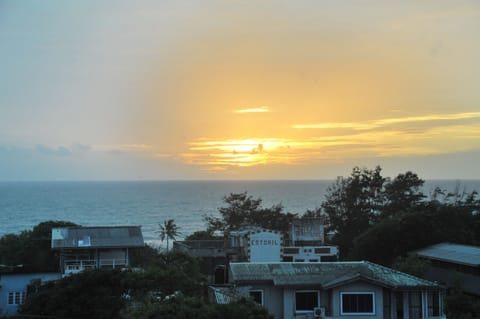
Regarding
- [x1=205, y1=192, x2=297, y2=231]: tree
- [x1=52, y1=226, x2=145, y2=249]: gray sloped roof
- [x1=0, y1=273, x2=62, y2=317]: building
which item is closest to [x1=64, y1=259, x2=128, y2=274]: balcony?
[x1=52, y1=226, x2=145, y2=249]: gray sloped roof

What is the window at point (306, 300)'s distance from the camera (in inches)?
893

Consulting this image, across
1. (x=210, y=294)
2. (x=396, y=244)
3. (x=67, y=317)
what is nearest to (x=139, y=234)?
(x=210, y=294)

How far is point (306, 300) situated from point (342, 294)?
4.73 ft

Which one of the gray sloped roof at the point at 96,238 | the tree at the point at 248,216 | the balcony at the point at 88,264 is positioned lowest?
the balcony at the point at 88,264

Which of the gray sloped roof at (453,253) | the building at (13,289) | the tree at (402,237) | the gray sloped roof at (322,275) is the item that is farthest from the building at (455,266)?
the building at (13,289)

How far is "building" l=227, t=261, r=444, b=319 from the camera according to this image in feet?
73.4

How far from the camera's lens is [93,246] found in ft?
111

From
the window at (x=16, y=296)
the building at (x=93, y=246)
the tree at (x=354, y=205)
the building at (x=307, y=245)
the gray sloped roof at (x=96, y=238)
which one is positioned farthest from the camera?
the tree at (x=354, y=205)

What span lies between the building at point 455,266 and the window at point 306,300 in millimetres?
14043

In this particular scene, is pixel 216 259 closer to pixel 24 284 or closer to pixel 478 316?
pixel 24 284

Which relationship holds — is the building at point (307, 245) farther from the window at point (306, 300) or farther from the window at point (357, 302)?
the window at point (357, 302)

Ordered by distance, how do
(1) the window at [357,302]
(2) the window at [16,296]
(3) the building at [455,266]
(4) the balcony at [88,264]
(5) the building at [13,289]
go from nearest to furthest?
(1) the window at [357,302], (5) the building at [13,289], (2) the window at [16,296], (4) the balcony at [88,264], (3) the building at [455,266]

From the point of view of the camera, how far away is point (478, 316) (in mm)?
27922

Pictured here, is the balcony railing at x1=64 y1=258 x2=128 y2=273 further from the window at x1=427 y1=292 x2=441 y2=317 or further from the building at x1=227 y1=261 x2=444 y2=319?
the window at x1=427 y1=292 x2=441 y2=317
